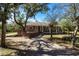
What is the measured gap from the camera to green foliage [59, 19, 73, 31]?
391cm

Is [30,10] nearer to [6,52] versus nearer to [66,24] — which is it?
[66,24]

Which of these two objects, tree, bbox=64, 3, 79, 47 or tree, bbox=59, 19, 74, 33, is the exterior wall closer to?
tree, bbox=59, 19, 74, 33

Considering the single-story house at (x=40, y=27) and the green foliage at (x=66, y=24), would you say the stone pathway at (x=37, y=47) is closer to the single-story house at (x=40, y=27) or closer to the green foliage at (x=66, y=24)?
the single-story house at (x=40, y=27)

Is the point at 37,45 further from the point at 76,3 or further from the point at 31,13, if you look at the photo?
the point at 76,3

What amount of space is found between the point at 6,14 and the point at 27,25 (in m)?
0.28

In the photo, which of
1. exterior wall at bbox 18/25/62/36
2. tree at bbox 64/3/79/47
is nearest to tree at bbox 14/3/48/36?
exterior wall at bbox 18/25/62/36

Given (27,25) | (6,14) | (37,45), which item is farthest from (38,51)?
(6,14)

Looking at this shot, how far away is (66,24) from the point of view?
3.92 meters

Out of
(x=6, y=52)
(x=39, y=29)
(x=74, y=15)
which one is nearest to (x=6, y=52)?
(x=6, y=52)

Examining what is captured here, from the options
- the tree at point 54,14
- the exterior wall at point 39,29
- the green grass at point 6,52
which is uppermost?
the tree at point 54,14

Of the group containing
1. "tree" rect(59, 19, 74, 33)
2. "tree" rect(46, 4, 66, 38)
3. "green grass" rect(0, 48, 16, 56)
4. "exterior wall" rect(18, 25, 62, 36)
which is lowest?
"green grass" rect(0, 48, 16, 56)

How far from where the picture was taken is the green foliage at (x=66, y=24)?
154 inches

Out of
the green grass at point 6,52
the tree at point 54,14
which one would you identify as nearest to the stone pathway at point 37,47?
the green grass at point 6,52

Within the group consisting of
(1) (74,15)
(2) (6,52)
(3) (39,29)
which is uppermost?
(1) (74,15)
